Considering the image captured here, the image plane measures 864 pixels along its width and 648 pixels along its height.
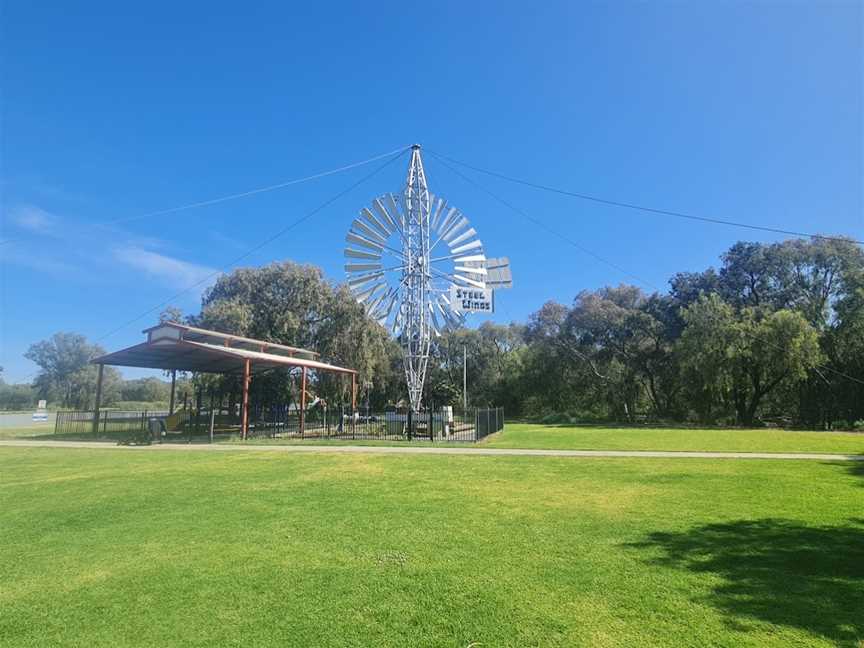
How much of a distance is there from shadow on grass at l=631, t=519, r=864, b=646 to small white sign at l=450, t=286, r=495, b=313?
20764mm

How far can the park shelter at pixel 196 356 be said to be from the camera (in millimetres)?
23484

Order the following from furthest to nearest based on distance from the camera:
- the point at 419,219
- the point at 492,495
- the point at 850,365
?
the point at 850,365 → the point at 419,219 → the point at 492,495

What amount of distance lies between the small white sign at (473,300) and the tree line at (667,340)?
880 cm

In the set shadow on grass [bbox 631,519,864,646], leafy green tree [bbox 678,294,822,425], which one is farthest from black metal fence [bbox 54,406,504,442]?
leafy green tree [bbox 678,294,822,425]

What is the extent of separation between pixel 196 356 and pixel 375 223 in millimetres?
11692

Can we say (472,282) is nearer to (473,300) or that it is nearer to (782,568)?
(473,300)

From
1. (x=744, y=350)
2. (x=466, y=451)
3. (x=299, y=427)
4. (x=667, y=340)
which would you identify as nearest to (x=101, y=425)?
(x=299, y=427)

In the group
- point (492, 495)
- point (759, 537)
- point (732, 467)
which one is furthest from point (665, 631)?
point (732, 467)

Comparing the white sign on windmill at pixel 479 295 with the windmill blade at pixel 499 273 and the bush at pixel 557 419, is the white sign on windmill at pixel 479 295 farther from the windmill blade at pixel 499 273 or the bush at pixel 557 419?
the bush at pixel 557 419

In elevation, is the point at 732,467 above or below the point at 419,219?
below

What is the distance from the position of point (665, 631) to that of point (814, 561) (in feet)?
9.44

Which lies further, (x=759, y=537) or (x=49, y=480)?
(x=49, y=480)

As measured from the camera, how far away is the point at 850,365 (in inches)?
1414

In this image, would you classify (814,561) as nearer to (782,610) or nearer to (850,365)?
(782,610)
